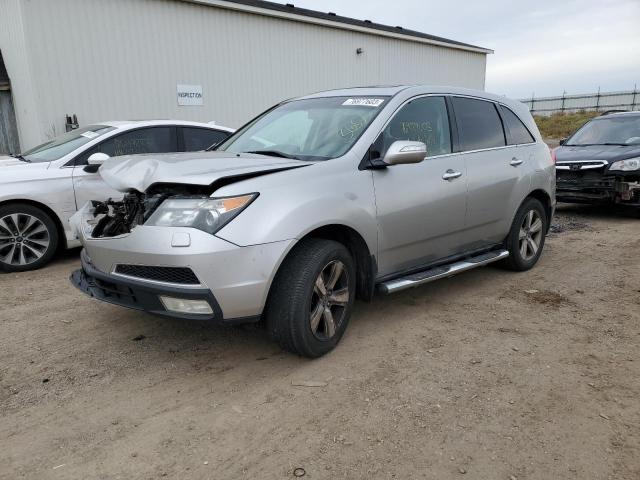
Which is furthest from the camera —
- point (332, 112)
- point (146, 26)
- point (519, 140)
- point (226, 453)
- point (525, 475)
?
point (146, 26)

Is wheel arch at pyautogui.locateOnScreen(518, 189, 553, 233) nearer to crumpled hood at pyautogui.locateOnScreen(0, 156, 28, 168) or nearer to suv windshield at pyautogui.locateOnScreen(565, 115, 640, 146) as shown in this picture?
suv windshield at pyautogui.locateOnScreen(565, 115, 640, 146)

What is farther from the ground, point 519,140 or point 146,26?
point 146,26

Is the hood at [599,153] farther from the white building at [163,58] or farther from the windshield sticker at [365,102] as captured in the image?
the white building at [163,58]

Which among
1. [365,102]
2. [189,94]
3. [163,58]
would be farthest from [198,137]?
[189,94]

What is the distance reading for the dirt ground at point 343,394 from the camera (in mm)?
2445

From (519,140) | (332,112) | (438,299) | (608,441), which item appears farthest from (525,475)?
(519,140)

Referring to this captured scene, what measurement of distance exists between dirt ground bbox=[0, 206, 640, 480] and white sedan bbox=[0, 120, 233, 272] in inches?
35.8

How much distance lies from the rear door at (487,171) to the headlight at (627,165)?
3850mm

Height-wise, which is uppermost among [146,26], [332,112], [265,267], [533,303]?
[146,26]

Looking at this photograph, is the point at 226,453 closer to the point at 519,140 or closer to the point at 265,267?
the point at 265,267

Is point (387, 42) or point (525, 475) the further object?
point (387, 42)

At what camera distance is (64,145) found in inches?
241

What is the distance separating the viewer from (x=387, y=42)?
18969mm

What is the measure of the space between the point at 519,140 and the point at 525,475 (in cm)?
A: 373
